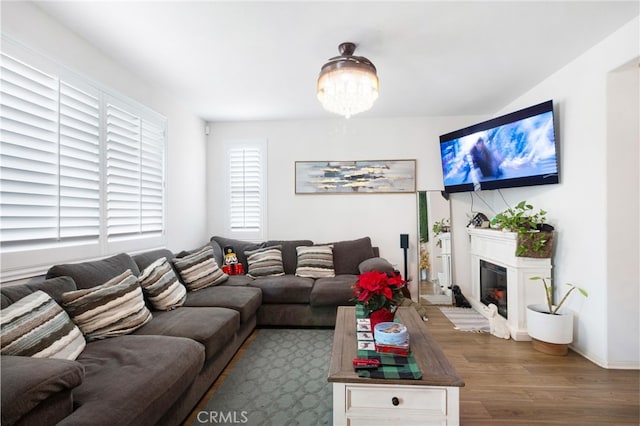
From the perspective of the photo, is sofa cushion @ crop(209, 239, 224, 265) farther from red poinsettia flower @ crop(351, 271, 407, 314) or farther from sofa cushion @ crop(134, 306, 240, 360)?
A: red poinsettia flower @ crop(351, 271, 407, 314)

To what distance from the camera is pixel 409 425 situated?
4.25 feet

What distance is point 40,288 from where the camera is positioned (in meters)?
1.58

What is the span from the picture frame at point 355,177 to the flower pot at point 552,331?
2.00 meters

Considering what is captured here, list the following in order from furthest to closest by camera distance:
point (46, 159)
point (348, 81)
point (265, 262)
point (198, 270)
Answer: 1. point (265, 262)
2. point (198, 270)
3. point (348, 81)
4. point (46, 159)

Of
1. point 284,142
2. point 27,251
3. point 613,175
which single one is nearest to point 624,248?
point 613,175

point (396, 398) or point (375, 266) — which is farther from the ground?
point (375, 266)

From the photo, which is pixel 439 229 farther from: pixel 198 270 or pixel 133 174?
pixel 133 174

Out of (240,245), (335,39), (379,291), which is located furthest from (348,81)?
(240,245)

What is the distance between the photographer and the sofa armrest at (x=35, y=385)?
93cm

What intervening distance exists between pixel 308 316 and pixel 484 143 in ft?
9.07

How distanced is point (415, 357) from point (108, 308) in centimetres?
184

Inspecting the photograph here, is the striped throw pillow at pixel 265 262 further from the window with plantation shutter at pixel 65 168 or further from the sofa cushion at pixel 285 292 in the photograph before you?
the window with plantation shutter at pixel 65 168

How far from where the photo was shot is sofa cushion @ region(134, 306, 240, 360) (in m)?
1.82

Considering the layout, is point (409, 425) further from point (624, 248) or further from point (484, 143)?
point (484, 143)
